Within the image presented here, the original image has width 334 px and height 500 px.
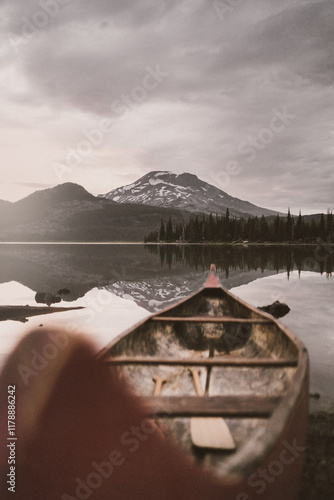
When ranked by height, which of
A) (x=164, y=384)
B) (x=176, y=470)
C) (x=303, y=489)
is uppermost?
(x=176, y=470)

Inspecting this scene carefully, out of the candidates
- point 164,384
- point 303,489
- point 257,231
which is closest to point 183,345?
point 164,384

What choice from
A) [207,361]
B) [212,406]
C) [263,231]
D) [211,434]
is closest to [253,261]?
[207,361]

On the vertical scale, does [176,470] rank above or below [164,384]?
above

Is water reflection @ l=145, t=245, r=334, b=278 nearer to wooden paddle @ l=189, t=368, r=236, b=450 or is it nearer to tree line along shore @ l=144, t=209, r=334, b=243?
wooden paddle @ l=189, t=368, r=236, b=450

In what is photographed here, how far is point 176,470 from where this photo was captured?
10.5 feet

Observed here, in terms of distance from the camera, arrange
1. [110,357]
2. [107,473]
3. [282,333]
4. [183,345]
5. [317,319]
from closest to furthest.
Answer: [107,473], [110,357], [282,333], [183,345], [317,319]

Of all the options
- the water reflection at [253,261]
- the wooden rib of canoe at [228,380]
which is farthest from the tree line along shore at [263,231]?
the wooden rib of canoe at [228,380]

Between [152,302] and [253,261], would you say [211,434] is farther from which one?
[253,261]

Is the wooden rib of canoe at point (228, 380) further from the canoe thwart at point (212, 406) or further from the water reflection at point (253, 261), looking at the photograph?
the water reflection at point (253, 261)

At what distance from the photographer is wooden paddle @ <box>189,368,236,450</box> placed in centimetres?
402

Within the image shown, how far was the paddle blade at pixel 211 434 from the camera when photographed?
4020 millimetres

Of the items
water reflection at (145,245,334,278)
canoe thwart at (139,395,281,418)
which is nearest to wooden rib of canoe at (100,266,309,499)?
canoe thwart at (139,395,281,418)

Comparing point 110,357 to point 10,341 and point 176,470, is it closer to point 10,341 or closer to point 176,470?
point 176,470

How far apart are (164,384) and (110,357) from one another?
135 centimetres
